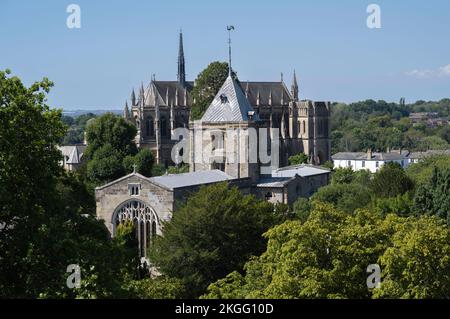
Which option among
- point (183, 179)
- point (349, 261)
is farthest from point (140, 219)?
point (349, 261)

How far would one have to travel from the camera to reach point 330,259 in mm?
25891

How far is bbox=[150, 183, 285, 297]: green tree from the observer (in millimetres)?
35656

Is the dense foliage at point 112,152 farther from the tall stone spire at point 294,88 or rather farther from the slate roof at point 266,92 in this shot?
the tall stone spire at point 294,88

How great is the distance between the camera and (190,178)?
4816cm

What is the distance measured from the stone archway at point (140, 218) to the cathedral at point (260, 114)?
57503mm

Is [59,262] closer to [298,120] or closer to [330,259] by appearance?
[330,259]

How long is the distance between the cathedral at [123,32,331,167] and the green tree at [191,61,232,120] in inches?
589

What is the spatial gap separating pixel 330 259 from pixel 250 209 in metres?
12.7

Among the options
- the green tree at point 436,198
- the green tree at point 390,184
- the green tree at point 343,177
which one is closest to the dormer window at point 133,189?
the green tree at point 436,198

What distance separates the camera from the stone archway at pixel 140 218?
45219 mm

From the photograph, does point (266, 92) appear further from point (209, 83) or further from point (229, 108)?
point (229, 108)

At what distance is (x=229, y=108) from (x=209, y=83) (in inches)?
1431

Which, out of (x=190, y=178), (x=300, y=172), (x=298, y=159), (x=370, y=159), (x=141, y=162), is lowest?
(x=370, y=159)
